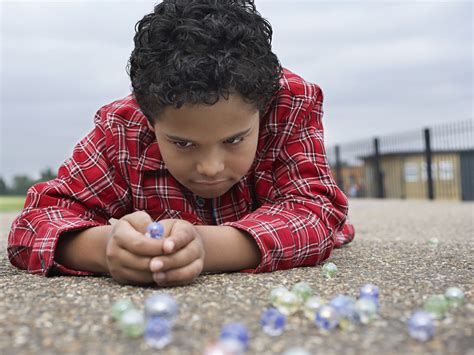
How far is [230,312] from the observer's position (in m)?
1.68

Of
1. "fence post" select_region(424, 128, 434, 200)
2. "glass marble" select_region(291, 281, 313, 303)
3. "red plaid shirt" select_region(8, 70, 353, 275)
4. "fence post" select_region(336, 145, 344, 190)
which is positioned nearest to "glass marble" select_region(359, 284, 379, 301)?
"glass marble" select_region(291, 281, 313, 303)

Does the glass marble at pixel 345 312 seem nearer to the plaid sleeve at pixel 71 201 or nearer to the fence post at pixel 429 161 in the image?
the plaid sleeve at pixel 71 201

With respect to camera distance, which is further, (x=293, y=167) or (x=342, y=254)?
(x=342, y=254)

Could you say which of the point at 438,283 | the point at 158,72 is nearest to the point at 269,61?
the point at 158,72

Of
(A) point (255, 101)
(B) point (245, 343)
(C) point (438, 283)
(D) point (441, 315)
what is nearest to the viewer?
(B) point (245, 343)

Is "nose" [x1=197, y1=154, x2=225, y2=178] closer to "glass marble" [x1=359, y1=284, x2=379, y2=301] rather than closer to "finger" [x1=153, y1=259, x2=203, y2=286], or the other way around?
"finger" [x1=153, y1=259, x2=203, y2=286]

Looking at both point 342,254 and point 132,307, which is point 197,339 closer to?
point 132,307

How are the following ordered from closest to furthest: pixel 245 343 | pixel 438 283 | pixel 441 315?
pixel 245 343 → pixel 441 315 → pixel 438 283

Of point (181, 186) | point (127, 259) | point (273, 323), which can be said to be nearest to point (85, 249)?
point (127, 259)

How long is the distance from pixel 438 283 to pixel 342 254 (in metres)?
1.01

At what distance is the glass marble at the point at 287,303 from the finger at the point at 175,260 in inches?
16.4

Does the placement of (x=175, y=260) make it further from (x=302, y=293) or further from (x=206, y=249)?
(x=302, y=293)

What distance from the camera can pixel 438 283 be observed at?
2.11 m

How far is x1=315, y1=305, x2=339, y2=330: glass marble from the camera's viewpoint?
151 centimetres
